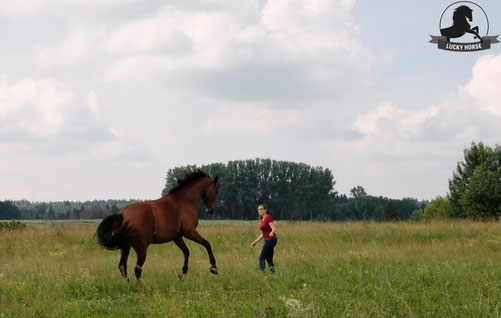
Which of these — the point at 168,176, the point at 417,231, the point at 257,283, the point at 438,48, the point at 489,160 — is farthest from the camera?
the point at 168,176

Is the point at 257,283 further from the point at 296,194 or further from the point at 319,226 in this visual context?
the point at 296,194

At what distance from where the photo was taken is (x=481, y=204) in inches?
1849

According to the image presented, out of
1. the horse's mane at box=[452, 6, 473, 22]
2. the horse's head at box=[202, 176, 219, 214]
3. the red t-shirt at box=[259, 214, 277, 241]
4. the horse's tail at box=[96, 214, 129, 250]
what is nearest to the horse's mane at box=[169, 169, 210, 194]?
the horse's head at box=[202, 176, 219, 214]

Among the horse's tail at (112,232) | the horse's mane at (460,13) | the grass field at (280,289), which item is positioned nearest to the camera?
the grass field at (280,289)

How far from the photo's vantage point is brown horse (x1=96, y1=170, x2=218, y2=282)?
9.09 metres

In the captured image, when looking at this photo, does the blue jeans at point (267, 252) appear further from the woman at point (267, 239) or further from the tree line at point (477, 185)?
the tree line at point (477, 185)

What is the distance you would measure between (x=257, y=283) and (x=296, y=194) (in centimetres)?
8161

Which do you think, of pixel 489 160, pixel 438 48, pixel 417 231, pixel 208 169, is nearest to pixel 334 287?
pixel 417 231

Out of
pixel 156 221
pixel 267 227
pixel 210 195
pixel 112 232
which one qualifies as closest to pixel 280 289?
pixel 267 227

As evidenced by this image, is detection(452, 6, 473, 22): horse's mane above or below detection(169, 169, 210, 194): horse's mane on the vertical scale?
above

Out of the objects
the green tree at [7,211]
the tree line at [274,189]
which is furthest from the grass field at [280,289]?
the green tree at [7,211]

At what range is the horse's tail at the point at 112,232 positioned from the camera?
902 centimetres

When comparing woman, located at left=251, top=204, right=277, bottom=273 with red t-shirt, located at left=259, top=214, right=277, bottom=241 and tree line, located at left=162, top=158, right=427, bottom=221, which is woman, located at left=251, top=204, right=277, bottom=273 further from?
tree line, located at left=162, top=158, right=427, bottom=221

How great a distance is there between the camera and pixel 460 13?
82.3ft
